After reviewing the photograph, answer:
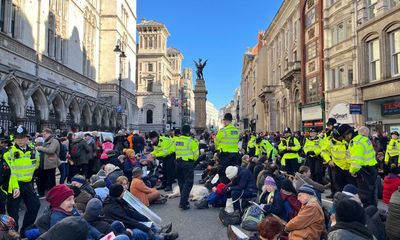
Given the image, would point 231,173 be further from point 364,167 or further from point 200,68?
point 200,68

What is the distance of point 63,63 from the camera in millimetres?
31250

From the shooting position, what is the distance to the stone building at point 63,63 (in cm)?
2039

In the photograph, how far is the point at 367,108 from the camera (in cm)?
2202

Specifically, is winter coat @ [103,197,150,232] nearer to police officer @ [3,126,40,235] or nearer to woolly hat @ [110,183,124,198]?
woolly hat @ [110,183,124,198]

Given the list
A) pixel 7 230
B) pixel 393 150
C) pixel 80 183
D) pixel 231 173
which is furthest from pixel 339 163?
pixel 7 230

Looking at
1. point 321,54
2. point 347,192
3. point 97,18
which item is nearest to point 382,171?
point 347,192

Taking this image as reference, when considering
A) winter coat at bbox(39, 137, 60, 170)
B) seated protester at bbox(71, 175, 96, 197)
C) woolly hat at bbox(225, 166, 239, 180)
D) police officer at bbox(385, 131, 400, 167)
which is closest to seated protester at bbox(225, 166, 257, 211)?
woolly hat at bbox(225, 166, 239, 180)

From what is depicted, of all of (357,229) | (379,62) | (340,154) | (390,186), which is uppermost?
(379,62)

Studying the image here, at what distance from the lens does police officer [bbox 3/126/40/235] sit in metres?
6.01

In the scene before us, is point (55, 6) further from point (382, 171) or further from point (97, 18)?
point (382, 171)

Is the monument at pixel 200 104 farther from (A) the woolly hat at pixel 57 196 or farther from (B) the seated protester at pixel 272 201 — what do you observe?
(A) the woolly hat at pixel 57 196

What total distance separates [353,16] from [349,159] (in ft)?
62.4

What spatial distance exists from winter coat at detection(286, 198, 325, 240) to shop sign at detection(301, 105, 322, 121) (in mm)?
25432

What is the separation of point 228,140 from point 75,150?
220 inches
